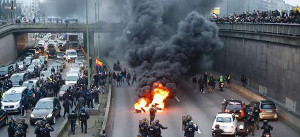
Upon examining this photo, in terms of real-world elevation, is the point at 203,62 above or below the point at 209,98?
above

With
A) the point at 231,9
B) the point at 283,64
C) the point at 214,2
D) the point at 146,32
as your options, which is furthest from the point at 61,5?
the point at 283,64

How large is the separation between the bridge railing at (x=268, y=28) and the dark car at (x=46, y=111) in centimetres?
1533

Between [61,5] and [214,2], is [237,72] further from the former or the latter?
[61,5]

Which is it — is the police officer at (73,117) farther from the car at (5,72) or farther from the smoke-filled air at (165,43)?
the car at (5,72)

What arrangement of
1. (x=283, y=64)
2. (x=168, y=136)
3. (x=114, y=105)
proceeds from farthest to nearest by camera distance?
(x=114, y=105) < (x=283, y=64) < (x=168, y=136)

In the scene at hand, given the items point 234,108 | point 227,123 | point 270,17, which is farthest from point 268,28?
point 227,123

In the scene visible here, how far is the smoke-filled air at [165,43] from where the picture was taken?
33750 mm

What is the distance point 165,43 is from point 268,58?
7876 mm

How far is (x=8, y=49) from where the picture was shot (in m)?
67.6

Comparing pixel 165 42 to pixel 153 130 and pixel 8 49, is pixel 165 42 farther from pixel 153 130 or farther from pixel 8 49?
pixel 8 49

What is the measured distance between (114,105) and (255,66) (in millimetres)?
12586

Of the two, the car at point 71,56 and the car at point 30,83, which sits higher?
the car at point 30,83

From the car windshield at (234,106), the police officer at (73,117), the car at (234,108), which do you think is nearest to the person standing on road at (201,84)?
the car at (234,108)

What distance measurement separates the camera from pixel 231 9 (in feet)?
460
